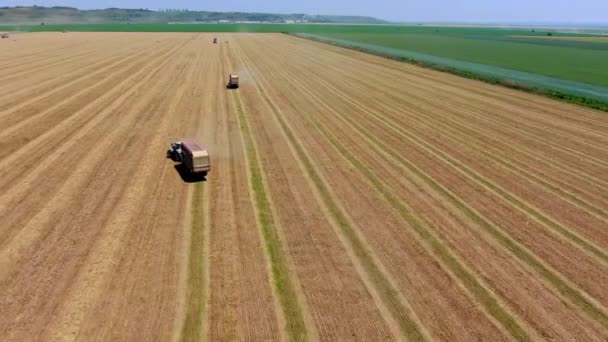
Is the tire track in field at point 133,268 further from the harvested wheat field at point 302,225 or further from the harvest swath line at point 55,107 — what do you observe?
the harvest swath line at point 55,107

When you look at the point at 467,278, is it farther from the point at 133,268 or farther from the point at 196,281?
the point at 133,268

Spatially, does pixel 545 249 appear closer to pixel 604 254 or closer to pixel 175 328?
pixel 604 254

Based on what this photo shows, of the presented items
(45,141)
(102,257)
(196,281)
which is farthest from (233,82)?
(196,281)

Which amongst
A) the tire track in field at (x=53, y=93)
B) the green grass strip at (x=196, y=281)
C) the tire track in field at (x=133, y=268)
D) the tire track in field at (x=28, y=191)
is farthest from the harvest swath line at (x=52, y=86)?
the green grass strip at (x=196, y=281)

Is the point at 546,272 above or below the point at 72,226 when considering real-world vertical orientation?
below

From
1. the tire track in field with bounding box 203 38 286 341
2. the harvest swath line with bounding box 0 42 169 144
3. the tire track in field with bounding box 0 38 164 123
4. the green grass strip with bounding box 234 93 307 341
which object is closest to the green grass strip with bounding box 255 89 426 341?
the green grass strip with bounding box 234 93 307 341

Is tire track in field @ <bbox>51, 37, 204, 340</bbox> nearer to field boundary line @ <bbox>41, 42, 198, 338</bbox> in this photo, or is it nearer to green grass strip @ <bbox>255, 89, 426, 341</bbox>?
field boundary line @ <bbox>41, 42, 198, 338</bbox>
